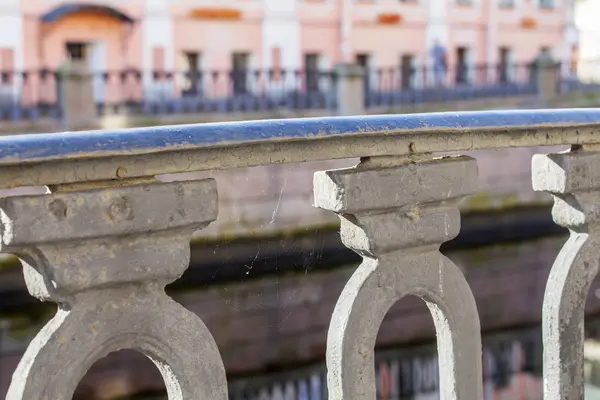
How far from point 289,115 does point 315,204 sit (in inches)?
426

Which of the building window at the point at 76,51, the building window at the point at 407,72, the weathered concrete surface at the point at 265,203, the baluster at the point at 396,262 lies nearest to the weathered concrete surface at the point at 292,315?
the weathered concrete surface at the point at 265,203

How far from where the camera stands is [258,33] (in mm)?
16062

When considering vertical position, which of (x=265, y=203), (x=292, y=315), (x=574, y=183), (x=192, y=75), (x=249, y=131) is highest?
(x=192, y=75)

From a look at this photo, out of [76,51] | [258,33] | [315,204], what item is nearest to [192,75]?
[76,51]

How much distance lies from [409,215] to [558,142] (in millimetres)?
337

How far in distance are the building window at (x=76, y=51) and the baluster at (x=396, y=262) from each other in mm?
13903

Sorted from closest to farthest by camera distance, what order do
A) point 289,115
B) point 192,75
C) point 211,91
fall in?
point 192,75 → point 289,115 → point 211,91

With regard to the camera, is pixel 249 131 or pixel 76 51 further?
pixel 76 51

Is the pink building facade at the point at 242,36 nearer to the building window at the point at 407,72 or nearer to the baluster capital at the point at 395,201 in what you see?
the building window at the point at 407,72

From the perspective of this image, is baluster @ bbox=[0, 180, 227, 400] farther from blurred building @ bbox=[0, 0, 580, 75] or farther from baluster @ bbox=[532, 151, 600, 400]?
blurred building @ bbox=[0, 0, 580, 75]

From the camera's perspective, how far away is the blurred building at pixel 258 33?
45.3ft

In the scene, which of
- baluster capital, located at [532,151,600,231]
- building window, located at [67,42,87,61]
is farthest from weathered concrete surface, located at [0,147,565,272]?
baluster capital, located at [532,151,600,231]

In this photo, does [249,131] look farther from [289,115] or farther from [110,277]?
[289,115]

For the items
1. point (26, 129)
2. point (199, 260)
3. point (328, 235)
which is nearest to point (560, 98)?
point (328, 235)
